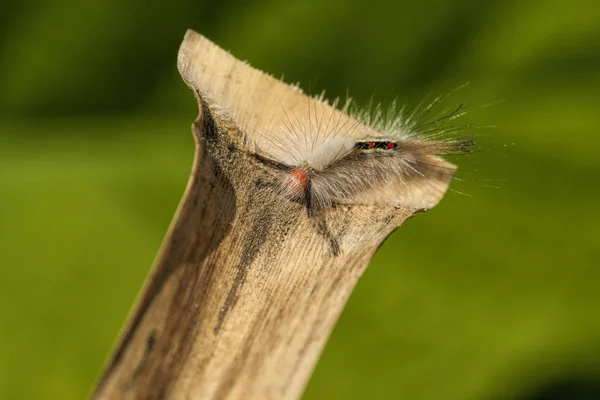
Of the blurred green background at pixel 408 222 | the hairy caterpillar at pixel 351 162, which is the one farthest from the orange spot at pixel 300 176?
the blurred green background at pixel 408 222

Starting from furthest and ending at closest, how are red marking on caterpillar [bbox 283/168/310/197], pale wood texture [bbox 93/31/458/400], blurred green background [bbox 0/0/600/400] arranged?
blurred green background [bbox 0/0/600/400], red marking on caterpillar [bbox 283/168/310/197], pale wood texture [bbox 93/31/458/400]

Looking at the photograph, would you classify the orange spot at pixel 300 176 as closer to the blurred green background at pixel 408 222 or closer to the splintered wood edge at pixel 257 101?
the splintered wood edge at pixel 257 101

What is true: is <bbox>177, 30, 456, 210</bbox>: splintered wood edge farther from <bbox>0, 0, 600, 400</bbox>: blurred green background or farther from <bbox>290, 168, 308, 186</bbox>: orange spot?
<bbox>0, 0, 600, 400</bbox>: blurred green background

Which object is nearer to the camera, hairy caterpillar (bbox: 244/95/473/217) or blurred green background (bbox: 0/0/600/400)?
hairy caterpillar (bbox: 244/95/473/217)

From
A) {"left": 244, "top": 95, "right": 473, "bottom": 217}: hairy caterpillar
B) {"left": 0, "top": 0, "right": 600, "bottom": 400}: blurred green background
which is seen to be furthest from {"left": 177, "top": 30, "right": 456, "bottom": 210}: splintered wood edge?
{"left": 0, "top": 0, "right": 600, "bottom": 400}: blurred green background

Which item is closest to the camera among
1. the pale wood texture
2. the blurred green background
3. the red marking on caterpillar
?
the pale wood texture

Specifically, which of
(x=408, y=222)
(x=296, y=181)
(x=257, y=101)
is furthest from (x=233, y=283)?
(x=408, y=222)

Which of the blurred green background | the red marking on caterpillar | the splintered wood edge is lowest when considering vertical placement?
the red marking on caterpillar

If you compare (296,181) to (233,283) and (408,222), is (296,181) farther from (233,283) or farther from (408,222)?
(408,222)
